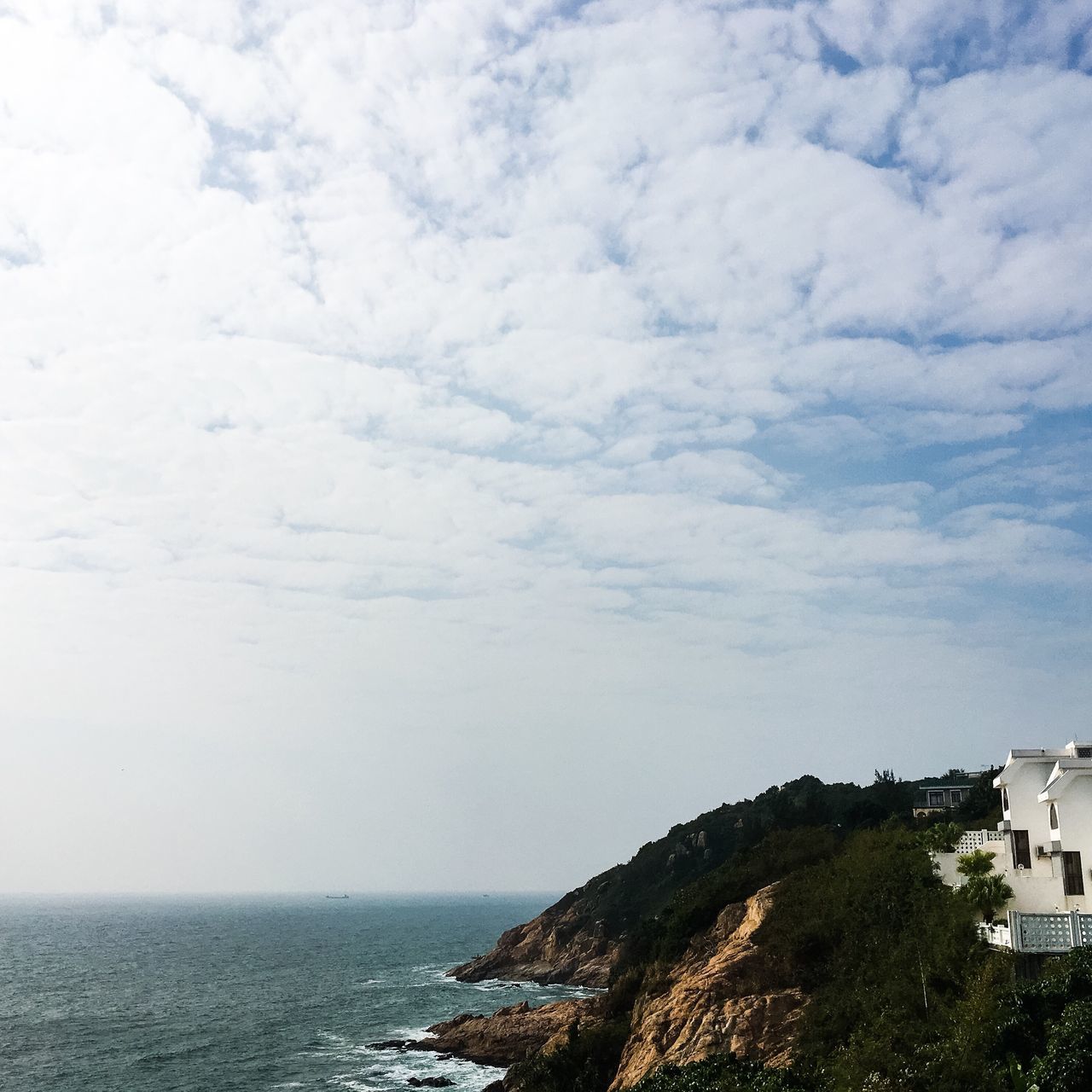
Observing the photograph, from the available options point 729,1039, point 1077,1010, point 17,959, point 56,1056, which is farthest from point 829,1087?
point 17,959

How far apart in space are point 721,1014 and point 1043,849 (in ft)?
49.4

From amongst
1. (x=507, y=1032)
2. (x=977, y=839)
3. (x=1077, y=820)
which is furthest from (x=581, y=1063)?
(x=1077, y=820)

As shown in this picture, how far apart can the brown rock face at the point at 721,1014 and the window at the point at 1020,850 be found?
11144 mm

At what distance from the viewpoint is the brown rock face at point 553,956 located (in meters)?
101

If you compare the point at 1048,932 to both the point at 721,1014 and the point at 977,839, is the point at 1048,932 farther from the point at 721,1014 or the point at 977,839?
the point at 721,1014

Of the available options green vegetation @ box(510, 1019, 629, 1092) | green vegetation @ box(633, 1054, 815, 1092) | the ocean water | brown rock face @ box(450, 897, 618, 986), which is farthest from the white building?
brown rock face @ box(450, 897, 618, 986)

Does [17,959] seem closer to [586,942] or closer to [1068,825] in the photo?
[586,942]

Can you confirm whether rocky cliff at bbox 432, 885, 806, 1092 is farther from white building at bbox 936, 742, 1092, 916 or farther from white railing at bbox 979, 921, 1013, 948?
white building at bbox 936, 742, 1092, 916

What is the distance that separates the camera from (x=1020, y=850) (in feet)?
133

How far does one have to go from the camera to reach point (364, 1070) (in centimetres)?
6275

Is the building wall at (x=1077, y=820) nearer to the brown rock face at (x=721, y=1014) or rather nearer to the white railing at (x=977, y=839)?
the white railing at (x=977, y=839)

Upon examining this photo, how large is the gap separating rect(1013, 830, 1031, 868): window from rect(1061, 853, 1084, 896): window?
2.97 metres

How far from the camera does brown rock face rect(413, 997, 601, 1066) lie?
211 feet

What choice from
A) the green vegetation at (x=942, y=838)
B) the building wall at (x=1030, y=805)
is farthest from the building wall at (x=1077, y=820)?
the green vegetation at (x=942, y=838)
